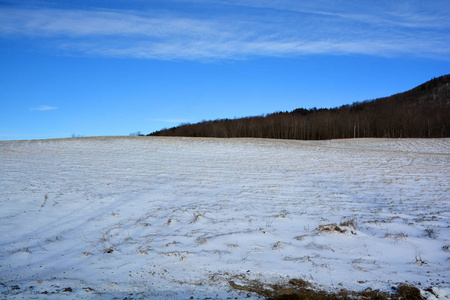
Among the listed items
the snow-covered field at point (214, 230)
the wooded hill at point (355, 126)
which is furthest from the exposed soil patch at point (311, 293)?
the wooded hill at point (355, 126)

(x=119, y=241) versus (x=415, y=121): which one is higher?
(x=415, y=121)

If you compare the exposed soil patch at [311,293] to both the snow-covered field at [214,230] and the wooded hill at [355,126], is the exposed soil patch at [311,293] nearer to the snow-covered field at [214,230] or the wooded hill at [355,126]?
the snow-covered field at [214,230]

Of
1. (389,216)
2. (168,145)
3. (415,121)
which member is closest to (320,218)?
(389,216)

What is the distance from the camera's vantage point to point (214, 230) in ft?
26.7

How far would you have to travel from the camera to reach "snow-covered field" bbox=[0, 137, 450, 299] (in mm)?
5426

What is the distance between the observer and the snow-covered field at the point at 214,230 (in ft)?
17.8

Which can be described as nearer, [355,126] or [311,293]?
[311,293]

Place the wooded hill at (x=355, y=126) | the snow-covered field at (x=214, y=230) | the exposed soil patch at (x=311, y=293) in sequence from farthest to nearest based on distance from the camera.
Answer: the wooded hill at (x=355, y=126)
the snow-covered field at (x=214, y=230)
the exposed soil patch at (x=311, y=293)

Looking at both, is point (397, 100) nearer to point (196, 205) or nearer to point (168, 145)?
point (168, 145)

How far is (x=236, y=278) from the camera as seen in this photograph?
543cm

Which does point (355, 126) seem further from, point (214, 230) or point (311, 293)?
point (311, 293)

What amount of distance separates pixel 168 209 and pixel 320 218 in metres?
4.63

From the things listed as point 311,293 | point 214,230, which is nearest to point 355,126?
point 214,230

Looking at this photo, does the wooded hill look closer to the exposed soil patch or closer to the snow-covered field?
the snow-covered field
